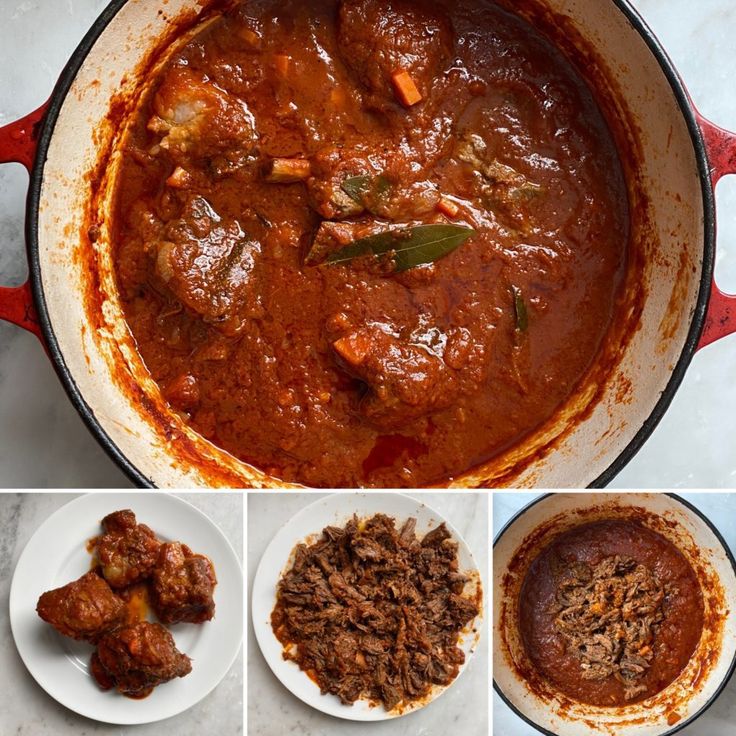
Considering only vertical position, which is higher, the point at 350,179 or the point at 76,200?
the point at 350,179

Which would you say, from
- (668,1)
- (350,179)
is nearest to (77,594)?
(350,179)

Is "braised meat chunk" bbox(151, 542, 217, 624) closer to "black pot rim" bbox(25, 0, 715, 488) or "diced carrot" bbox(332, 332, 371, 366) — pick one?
"black pot rim" bbox(25, 0, 715, 488)

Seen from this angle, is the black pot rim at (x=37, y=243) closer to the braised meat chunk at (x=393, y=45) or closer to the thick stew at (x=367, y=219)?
the thick stew at (x=367, y=219)

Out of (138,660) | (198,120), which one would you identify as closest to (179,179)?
(198,120)

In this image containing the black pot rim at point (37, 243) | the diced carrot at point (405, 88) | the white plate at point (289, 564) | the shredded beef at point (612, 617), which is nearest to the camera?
the black pot rim at point (37, 243)

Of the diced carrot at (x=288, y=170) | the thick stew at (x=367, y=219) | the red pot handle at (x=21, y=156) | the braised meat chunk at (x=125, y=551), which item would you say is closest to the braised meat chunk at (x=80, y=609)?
the braised meat chunk at (x=125, y=551)

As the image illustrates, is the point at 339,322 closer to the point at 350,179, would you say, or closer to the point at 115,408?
the point at 350,179
